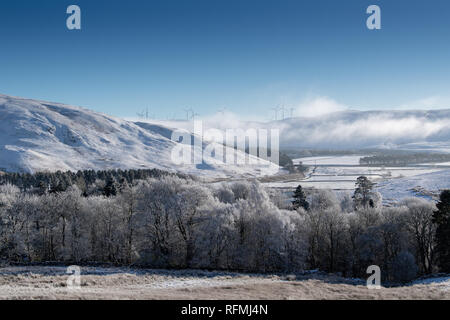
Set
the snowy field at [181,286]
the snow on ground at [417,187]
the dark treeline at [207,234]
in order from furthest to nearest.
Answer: the snow on ground at [417,187], the dark treeline at [207,234], the snowy field at [181,286]

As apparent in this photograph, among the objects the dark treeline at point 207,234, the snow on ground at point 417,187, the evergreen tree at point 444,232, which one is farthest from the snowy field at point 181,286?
the snow on ground at point 417,187

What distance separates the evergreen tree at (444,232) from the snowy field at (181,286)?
880 cm

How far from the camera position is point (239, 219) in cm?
5256

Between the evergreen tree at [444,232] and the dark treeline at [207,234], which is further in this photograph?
the dark treeline at [207,234]

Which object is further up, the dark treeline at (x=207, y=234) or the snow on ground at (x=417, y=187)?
the snow on ground at (x=417, y=187)

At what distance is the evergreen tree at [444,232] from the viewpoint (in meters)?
42.8

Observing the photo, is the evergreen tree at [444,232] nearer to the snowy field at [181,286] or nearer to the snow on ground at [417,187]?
the snowy field at [181,286]

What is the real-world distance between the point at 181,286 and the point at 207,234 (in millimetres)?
17854

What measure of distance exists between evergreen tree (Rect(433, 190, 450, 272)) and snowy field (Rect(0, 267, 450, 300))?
28.9ft

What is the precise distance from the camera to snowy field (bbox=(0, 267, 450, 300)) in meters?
24.2

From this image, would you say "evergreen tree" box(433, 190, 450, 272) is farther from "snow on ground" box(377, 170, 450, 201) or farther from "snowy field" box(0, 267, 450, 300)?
"snow on ground" box(377, 170, 450, 201)

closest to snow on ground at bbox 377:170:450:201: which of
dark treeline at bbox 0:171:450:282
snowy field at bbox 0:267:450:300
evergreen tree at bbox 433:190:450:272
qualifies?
dark treeline at bbox 0:171:450:282

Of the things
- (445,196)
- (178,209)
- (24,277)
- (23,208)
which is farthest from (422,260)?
(23,208)
